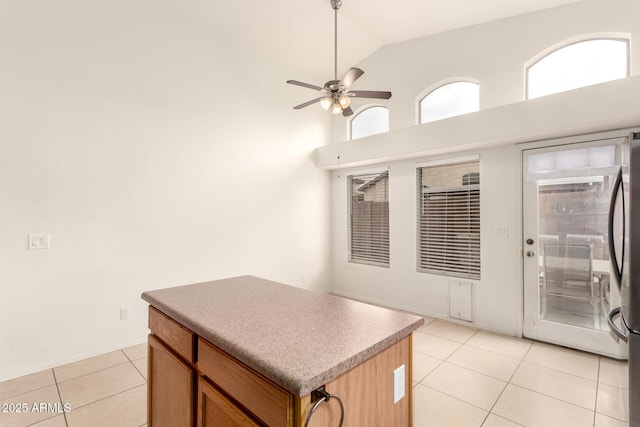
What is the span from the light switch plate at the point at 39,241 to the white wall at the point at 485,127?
366cm

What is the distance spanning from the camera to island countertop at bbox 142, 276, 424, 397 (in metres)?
0.93

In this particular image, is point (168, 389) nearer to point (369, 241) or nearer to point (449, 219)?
point (449, 219)

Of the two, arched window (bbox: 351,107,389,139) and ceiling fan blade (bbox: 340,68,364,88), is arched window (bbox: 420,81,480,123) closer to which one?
arched window (bbox: 351,107,389,139)

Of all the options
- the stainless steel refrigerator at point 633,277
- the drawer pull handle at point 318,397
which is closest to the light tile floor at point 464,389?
the stainless steel refrigerator at point 633,277

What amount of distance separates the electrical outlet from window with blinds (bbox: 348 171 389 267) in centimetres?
361

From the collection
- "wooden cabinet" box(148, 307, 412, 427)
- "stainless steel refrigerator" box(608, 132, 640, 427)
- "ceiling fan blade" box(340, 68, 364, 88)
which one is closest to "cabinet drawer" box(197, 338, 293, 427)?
"wooden cabinet" box(148, 307, 412, 427)

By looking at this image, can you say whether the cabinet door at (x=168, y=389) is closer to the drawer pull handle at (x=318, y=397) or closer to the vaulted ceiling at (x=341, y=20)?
the drawer pull handle at (x=318, y=397)

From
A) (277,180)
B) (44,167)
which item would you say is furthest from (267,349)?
(277,180)

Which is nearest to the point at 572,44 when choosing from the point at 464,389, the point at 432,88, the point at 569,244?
the point at 432,88

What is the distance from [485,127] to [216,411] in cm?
362

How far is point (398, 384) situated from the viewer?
1207 millimetres

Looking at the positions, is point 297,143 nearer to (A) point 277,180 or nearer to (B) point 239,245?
(A) point 277,180

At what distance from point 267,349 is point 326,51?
15.2 feet

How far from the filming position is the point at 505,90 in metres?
3.50
